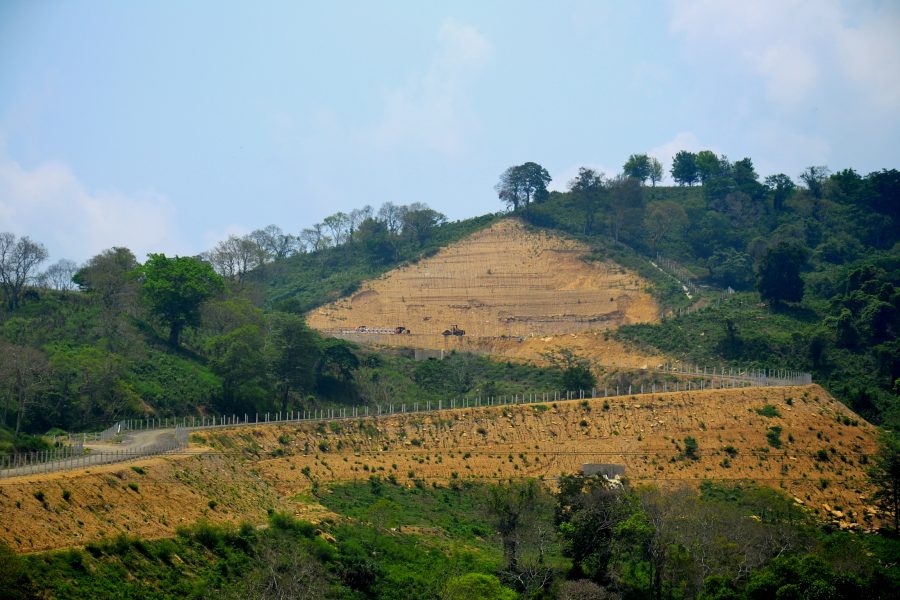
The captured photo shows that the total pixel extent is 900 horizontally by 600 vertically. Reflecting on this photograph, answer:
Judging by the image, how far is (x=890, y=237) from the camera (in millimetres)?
123250

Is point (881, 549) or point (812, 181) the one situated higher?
point (812, 181)

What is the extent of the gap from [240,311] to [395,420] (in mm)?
21450

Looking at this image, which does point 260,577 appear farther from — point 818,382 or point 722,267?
point 722,267

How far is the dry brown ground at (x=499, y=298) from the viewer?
363 feet

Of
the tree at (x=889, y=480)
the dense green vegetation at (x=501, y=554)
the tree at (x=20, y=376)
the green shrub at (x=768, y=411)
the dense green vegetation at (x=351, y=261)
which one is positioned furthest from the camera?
the dense green vegetation at (x=351, y=261)

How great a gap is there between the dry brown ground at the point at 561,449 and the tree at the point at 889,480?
4.74 ft

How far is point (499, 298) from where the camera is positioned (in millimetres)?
118625

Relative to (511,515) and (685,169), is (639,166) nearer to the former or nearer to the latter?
(685,169)

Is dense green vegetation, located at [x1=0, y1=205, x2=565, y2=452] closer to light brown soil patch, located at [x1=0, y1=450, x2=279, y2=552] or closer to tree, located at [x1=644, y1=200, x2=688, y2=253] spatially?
light brown soil patch, located at [x1=0, y1=450, x2=279, y2=552]

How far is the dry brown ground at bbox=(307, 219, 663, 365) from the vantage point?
363 feet

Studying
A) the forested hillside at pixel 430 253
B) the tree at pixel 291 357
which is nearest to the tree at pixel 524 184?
the forested hillside at pixel 430 253

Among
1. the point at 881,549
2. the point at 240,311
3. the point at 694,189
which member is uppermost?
the point at 694,189

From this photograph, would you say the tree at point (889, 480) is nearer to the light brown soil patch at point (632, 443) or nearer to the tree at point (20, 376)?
the light brown soil patch at point (632, 443)

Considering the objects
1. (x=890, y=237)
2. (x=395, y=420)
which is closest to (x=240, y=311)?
(x=395, y=420)
